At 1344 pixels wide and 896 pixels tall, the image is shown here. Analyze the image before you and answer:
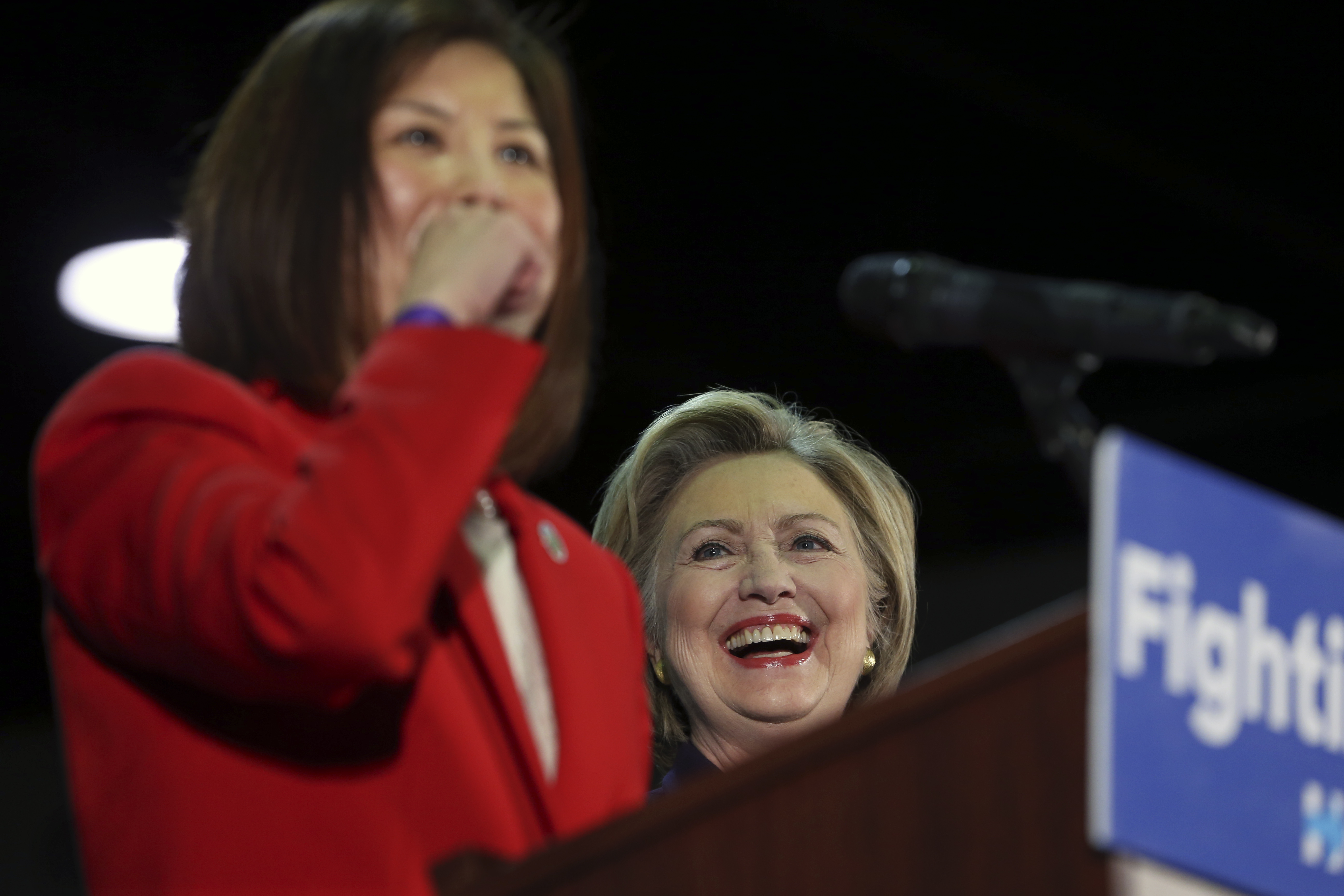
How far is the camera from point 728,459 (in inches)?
92.7

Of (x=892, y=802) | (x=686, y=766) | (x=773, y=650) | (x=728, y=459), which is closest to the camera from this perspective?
(x=892, y=802)

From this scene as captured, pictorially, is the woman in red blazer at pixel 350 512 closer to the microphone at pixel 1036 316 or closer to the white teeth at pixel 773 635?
the microphone at pixel 1036 316

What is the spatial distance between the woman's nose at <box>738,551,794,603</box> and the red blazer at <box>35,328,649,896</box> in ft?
3.31

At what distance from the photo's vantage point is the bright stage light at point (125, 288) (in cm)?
368

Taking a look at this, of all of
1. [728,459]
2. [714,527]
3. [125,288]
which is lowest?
[714,527]

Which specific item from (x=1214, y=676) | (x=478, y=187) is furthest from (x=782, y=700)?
(x=1214, y=676)

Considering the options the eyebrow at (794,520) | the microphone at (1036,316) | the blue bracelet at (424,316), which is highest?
the eyebrow at (794,520)

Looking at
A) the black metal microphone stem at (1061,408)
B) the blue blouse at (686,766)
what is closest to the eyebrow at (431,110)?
the black metal microphone stem at (1061,408)

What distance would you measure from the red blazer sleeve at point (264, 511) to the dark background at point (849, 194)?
2233mm

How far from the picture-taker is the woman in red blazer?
1.01 m

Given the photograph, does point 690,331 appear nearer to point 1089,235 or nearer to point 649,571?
point 1089,235

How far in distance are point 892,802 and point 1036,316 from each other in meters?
0.36

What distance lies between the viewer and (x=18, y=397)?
14.1ft

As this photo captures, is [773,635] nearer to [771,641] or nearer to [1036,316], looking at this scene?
[771,641]
